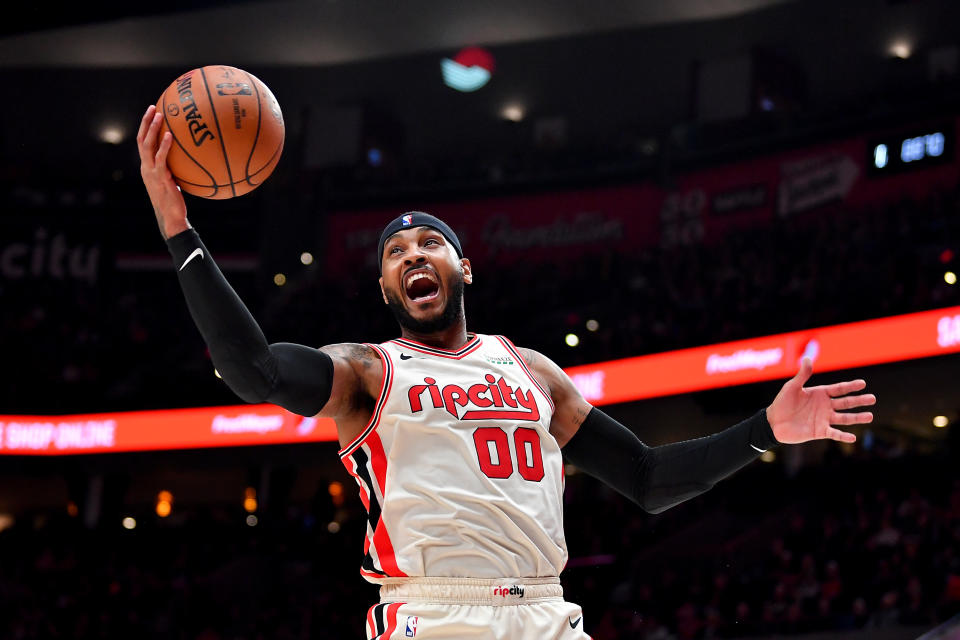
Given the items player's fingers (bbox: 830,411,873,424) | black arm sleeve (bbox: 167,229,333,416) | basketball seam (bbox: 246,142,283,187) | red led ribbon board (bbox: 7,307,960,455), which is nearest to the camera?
black arm sleeve (bbox: 167,229,333,416)

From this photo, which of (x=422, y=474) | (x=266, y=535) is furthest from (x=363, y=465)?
(x=266, y=535)

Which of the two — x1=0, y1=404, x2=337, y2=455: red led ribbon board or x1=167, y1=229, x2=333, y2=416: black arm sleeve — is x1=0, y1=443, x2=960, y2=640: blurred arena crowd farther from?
x1=167, y1=229, x2=333, y2=416: black arm sleeve

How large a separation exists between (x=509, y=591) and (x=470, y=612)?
0.13 m

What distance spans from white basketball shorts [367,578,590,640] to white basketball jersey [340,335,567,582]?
0.04 m

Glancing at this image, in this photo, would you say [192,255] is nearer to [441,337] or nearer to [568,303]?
[441,337]

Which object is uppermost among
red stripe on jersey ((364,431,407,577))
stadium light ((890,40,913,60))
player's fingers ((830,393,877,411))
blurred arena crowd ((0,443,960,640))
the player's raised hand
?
stadium light ((890,40,913,60))

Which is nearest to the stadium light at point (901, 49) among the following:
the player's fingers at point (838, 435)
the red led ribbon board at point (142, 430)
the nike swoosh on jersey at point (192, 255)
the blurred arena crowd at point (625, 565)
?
the blurred arena crowd at point (625, 565)

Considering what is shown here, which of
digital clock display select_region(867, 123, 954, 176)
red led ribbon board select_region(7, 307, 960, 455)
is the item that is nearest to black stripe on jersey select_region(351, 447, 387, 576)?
red led ribbon board select_region(7, 307, 960, 455)

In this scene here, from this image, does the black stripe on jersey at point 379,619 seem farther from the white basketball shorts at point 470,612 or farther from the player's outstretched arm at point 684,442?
the player's outstretched arm at point 684,442

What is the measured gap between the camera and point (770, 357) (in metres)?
15.7

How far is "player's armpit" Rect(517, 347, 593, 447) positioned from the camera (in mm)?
3865

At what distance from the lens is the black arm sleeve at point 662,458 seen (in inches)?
145

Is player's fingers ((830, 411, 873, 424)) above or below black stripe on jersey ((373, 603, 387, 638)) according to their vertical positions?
above

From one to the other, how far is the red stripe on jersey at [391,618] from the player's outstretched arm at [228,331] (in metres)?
0.60
